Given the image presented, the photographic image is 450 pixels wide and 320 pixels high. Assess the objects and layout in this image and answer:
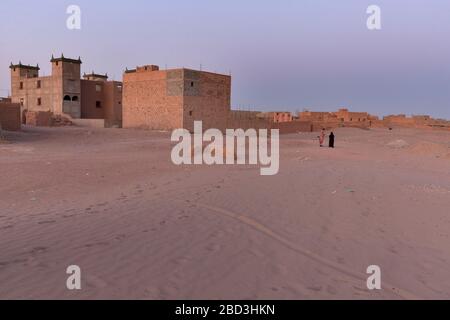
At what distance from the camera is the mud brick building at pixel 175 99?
94.6 ft

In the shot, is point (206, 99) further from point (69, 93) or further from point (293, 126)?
point (69, 93)

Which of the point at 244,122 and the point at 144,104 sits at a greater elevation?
the point at 144,104

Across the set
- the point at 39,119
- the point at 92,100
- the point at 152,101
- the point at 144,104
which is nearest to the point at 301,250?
the point at 152,101

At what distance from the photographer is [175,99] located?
94.9 ft

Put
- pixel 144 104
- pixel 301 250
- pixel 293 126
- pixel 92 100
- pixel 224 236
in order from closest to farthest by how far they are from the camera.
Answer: pixel 301 250
pixel 224 236
pixel 144 104
pixel 293 126
pixel 92 100

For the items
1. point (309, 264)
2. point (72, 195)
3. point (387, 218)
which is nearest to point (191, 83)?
point (72, 195)

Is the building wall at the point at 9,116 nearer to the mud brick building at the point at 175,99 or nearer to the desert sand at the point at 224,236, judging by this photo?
the mud brick building at the point at 175,99

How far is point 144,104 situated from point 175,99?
3.28 meters

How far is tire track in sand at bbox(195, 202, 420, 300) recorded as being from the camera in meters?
3.60

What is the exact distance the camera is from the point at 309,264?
13.5 ft

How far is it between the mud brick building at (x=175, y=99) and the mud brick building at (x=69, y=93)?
328 inches

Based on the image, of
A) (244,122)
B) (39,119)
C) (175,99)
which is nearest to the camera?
(175,99)

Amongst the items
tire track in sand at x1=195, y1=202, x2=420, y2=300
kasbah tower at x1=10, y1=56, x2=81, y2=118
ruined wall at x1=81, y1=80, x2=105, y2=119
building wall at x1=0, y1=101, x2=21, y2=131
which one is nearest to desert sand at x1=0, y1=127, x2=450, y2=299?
tire track in sand at x1=195, y1=202, x2=420, y2=300
